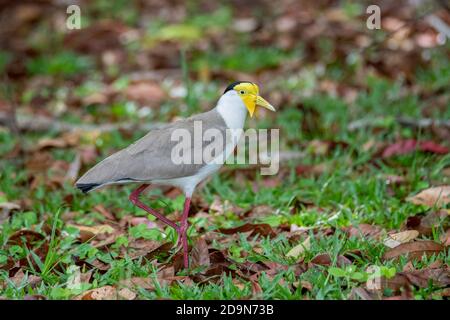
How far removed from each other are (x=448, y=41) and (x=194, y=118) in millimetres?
4412

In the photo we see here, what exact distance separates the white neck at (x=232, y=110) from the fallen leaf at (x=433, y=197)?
4.30ft

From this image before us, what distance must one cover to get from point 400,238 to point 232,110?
1.21 metres

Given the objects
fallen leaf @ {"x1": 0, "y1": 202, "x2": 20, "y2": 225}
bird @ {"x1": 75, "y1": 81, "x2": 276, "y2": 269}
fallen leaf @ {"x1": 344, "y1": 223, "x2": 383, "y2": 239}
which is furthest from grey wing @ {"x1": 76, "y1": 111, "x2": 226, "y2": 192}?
fallen leaf @ {"x1": 0, "y1": 202, "x2": 20, "y2": 225}

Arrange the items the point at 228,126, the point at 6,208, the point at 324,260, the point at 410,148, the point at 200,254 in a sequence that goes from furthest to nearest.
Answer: the point at 410,148 → the point at 6,208 → the point at 228,126 → the point at 200,254 → the point at 324,260

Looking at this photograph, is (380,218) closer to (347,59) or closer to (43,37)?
(347,59)

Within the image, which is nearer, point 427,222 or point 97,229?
point 427,222

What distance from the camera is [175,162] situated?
172 inches

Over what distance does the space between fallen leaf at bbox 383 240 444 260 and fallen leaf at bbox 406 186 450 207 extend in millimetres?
797

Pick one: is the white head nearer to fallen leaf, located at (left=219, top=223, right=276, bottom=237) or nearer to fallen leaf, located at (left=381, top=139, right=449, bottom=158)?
fallen leaf, located at (left=219, top=223, right=276, bottom=237)

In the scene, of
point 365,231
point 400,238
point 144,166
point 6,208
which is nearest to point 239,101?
point 144,166

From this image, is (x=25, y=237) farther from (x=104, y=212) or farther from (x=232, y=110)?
(x=232, y=110)

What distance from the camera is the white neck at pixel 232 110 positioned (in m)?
4.57

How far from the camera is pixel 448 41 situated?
812 centimetres
